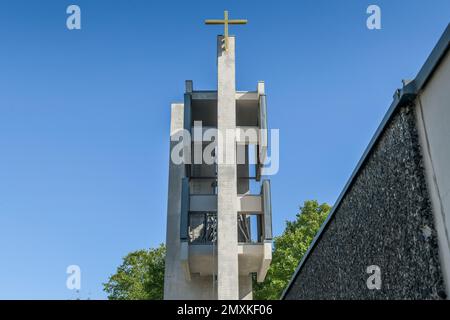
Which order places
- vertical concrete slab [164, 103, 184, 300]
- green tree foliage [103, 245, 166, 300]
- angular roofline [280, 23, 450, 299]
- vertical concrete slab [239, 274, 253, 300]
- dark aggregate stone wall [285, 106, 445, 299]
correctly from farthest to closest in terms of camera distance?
green tree foliage [103, 245, 166, 300]
vertical concrete slab [164, 103, 184, 300]
vertical concrete slab [239, 274, 253, 300]
dark aggregate stone wall [285, 106, 445, 299]
angular roofline [280, 23, 450, 299]

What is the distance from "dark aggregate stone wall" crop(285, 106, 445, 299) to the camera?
5469 millimetres

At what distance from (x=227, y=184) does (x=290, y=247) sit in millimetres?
12855

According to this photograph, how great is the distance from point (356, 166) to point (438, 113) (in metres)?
2.89

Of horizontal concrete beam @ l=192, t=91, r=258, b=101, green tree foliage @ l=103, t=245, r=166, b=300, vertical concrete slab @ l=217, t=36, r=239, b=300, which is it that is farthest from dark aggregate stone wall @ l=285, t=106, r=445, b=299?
green tree foliage @ l=103, t=245, r=166, b=300

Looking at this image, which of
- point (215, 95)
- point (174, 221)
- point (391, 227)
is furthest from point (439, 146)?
point (174, 221)

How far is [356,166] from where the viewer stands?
7926mm

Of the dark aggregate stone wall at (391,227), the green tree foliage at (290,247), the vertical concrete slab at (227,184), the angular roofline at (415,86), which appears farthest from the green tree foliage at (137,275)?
the angular roofline at (415,86)

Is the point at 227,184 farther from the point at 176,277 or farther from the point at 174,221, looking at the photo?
the point at 176,277

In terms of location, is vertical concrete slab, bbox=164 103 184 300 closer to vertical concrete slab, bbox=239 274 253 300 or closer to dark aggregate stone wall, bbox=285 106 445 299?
vertical concrete slab, bbox=239 274 253 300

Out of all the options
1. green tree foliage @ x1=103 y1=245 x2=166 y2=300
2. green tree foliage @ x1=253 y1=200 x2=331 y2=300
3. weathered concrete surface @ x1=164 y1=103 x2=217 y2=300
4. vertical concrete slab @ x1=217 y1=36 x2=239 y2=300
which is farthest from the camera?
green tree foliage @ x1=103 y1=245 x2=166 y2=300

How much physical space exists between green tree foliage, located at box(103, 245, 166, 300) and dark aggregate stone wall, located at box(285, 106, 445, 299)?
2642 centimetres

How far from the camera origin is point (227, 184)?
19953mm
